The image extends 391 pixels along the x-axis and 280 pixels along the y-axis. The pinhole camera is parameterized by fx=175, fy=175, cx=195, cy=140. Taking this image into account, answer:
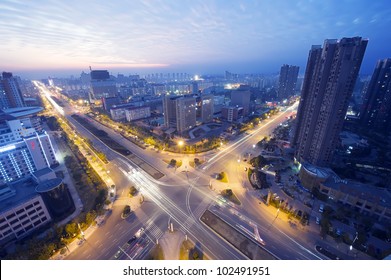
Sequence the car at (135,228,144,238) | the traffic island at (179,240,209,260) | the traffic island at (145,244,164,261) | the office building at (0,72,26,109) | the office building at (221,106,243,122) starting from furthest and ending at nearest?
the office building at (0,72,26,109), the office building at (221,106,243,122), the car at (135,228,144,238), the traffic island at (145,244,164,261), the traffic island at (179,240,209,260)

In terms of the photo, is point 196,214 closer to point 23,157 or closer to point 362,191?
point 362,191

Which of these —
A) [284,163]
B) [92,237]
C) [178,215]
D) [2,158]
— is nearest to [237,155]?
[284,163]

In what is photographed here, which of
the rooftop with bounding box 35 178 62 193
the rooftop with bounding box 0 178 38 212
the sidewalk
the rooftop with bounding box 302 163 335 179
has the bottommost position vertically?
the sidewalk

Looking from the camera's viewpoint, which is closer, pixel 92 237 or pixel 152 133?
pixel 92 237

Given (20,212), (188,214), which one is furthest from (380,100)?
(20,212)

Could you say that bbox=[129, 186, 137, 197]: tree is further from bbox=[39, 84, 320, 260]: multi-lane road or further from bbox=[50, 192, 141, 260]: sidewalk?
bbox=[39, 84, 320, 260]: multi-lane road

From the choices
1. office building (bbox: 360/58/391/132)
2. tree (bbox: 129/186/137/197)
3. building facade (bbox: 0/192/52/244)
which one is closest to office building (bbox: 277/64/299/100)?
office building (bbox: 360/58/391/132)

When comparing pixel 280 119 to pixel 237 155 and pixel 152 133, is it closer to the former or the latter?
pixel 237 155
